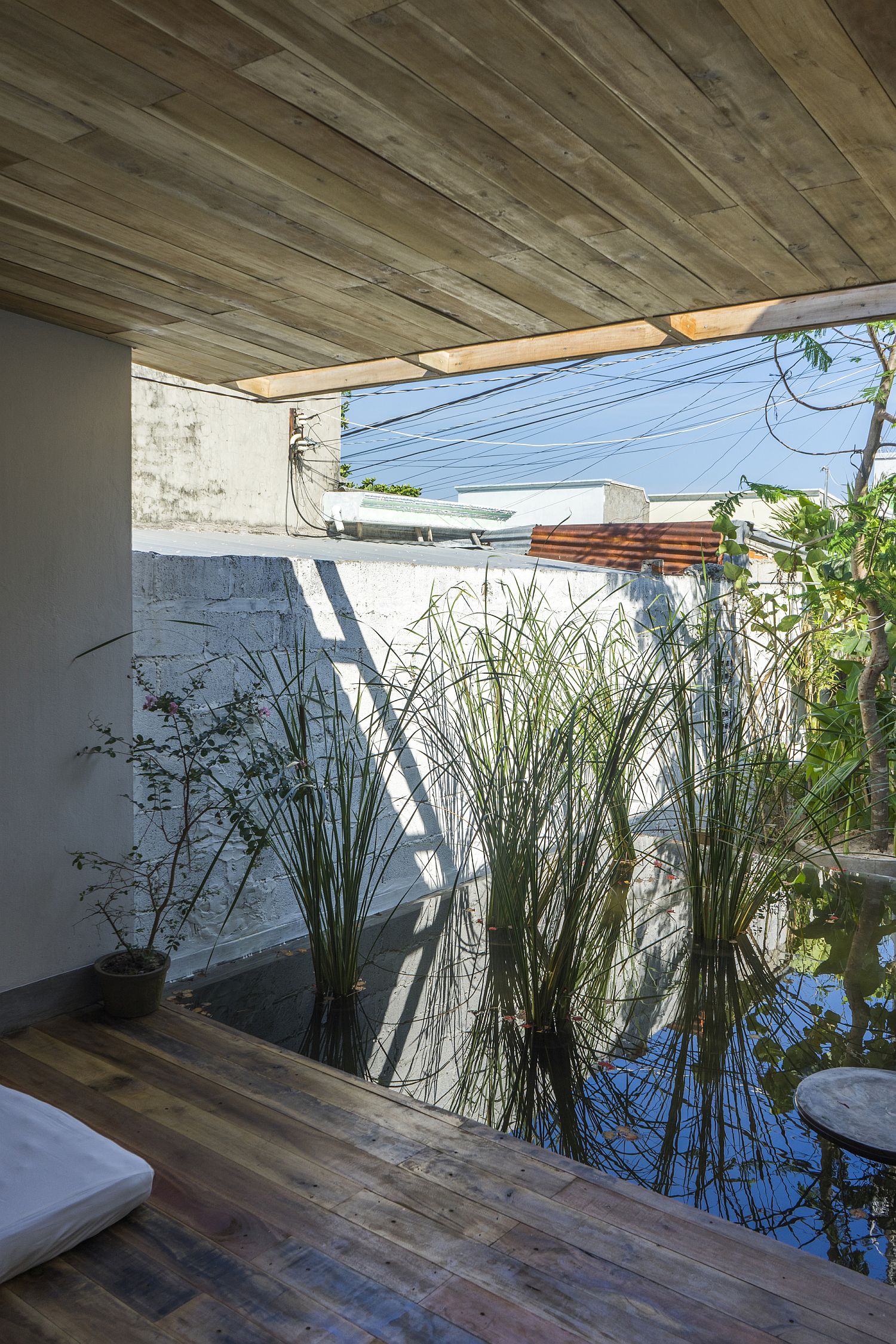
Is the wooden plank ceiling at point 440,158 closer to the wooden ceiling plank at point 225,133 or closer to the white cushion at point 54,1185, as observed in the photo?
the wooden ceiling plank at point 225,133

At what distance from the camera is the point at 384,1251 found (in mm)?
1989

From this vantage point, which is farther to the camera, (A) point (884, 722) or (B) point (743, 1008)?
(A) point (884, 722)

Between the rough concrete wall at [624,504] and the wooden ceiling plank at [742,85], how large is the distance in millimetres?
17347

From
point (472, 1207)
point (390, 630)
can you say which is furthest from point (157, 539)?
point (472, 1207)

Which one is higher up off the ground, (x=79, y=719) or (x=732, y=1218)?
(x=79, y=719)

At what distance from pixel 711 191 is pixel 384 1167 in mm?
2316

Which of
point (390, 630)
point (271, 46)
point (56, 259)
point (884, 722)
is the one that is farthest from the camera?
point (884, 722)

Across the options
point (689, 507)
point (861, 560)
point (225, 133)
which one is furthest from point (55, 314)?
point (689, 507)

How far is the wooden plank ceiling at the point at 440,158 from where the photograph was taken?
57.9 inches

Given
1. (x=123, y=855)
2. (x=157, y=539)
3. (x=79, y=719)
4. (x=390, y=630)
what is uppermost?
(x=157, y=539)

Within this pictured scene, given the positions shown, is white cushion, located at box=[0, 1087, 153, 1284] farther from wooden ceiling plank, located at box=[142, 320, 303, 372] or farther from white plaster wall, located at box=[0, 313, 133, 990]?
wooden ceiling plank, located at box=[142, 320, 303, 372]

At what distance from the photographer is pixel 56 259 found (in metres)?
2.50

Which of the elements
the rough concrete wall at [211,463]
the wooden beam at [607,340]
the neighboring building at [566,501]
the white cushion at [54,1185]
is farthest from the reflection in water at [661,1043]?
the neighboring building at [566,501]

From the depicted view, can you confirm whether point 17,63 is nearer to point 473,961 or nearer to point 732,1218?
point 732,1218
